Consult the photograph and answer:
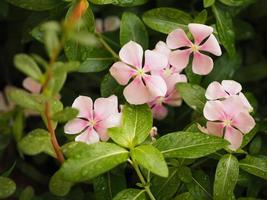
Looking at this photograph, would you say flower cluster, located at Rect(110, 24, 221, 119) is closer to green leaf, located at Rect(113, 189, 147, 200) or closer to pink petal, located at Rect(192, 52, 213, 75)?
pink petal, located at Rect(192, 52, 213, 75)

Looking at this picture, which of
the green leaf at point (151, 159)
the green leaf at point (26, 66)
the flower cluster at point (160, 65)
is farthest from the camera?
the flower cluster at point (160, 65)

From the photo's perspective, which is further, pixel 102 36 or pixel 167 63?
pixel 102 36

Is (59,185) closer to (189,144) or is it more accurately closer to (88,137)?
(88,137)

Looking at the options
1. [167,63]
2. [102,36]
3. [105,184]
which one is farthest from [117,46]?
[105,184]

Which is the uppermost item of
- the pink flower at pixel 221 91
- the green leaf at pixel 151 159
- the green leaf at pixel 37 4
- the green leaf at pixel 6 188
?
the green leaf at pixel 37 4

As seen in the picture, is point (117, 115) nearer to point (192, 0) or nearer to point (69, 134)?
point (69, 134)

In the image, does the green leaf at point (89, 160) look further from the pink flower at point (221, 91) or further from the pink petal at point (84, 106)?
the pink flower at point (221, 91)

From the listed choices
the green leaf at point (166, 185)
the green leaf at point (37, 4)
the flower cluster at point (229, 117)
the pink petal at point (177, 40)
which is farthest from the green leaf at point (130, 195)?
the green leaf at point (37, 4)

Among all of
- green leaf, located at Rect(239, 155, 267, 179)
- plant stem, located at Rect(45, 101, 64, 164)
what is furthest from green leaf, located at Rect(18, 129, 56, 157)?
green leaf, located at Rect(239, 155, 267, 179)
